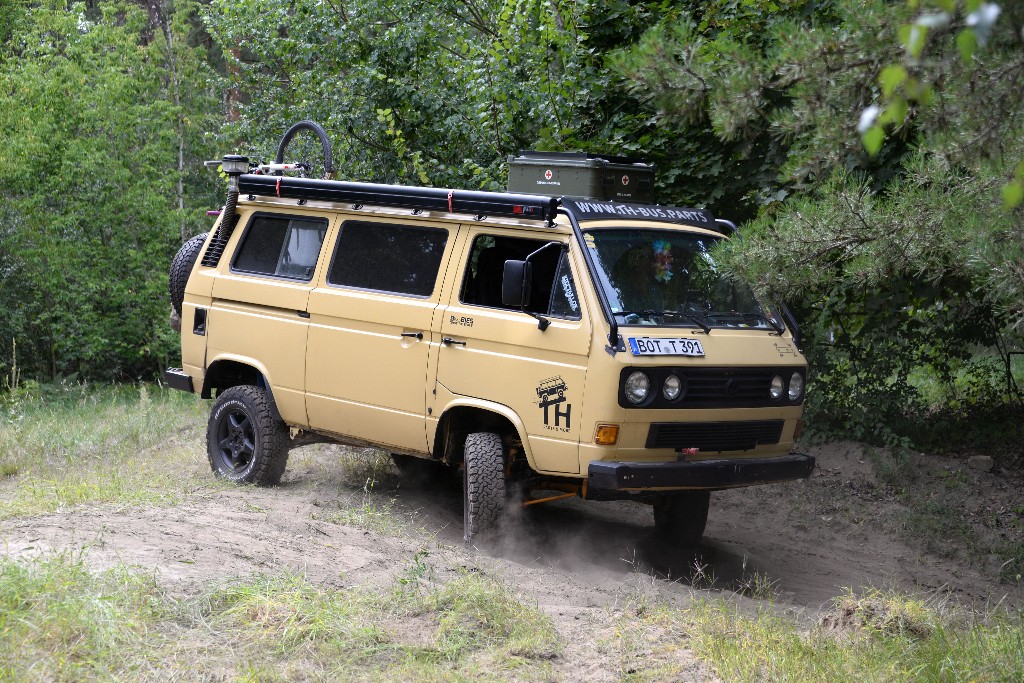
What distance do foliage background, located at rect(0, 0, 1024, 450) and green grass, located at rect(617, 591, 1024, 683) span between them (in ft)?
5.43

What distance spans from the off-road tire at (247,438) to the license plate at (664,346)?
10.5 feet

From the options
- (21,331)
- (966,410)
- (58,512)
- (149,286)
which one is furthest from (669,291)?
(21,331)

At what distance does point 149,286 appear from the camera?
1689 centimetres

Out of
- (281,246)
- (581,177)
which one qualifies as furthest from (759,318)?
(281,246)

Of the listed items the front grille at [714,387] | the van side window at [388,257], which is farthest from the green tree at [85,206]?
the front grille at [714,387]

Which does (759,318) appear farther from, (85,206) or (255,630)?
(85,206)

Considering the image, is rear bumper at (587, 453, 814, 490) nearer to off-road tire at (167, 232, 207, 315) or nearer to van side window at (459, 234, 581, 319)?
van side window at (459, 234, 581, 319)

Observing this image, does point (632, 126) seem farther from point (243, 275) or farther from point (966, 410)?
point (966, 410)

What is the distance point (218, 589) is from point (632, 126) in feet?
19.1

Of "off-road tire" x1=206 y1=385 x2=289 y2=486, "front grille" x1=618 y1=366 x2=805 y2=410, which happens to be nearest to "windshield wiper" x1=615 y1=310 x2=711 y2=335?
→ "front grille" x1=618 y1=366 x2=805 y2=410

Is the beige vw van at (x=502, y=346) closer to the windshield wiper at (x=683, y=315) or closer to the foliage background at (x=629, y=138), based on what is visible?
the windshield wiper at (x=683, y=315)

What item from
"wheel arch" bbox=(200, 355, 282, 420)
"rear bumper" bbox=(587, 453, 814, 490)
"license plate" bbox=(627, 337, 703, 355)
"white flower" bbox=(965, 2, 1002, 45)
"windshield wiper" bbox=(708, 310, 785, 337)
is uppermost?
"white flower" bbox=(965, 2, 1002, 45)

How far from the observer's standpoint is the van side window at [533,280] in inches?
262

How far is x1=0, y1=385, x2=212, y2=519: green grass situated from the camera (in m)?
7.60
